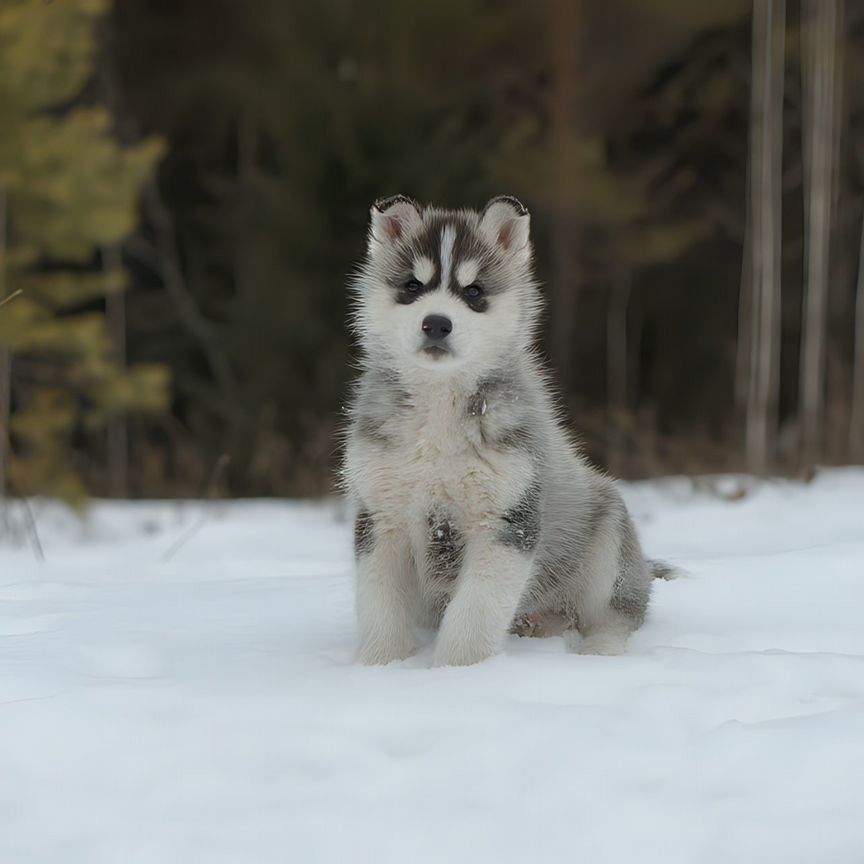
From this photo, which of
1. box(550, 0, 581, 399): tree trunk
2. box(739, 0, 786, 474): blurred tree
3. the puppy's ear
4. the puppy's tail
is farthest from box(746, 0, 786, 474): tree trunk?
the puppy's ear

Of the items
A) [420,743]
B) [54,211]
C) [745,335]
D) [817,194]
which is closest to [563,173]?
[745,335]

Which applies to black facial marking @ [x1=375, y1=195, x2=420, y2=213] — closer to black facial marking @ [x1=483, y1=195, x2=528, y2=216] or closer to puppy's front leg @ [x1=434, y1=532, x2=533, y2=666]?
black facial marking @ [x1=483, y1=195, x2=528, y2=216]

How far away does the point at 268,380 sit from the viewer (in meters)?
14.6

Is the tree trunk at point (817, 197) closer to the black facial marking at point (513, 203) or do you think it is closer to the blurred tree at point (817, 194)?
the blurred tree at point (817, 194)

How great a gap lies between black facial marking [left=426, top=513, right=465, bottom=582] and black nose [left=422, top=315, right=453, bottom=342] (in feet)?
2.04

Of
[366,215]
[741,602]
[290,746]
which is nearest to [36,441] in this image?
[366,215]

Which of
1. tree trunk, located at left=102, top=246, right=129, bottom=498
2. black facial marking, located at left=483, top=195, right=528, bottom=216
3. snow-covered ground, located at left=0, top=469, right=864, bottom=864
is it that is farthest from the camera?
tree trunk, located at left=102, top=246, right=129, bottom=498

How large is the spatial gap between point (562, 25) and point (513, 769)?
14.4 meters

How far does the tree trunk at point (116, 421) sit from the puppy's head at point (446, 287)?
9.24 meters

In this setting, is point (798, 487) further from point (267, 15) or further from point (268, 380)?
point (267, 15)

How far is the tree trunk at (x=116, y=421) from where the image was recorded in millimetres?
14195

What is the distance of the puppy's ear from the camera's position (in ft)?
14.3

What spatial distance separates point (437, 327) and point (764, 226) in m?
9.30

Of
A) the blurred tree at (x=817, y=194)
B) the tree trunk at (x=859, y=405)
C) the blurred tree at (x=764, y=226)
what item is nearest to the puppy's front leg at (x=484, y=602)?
the blurred tree at (x=764, y=226)
